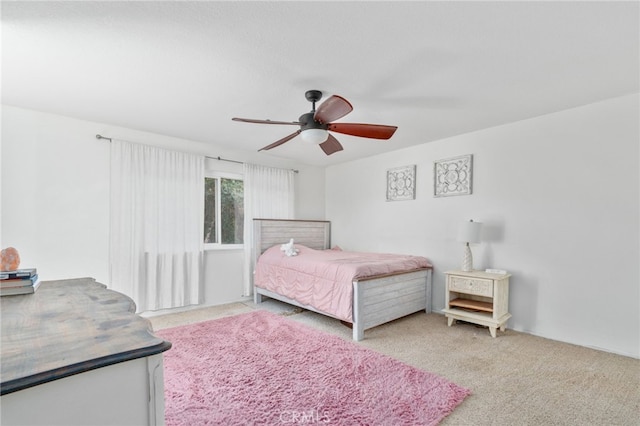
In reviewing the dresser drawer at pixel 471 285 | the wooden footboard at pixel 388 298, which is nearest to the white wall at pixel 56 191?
the wooden footboard at pixel 388 298

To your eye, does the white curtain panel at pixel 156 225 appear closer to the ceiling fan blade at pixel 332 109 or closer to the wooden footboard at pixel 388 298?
the wooden footboard at pixel 388 298

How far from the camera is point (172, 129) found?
151 inches

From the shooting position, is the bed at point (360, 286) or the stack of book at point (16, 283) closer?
the stack of book at point (16, 283)

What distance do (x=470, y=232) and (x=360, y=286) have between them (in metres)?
1.45

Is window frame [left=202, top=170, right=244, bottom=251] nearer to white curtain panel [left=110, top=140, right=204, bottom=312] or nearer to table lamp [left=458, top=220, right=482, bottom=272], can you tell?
white curtain panel [left=110, top=140, right=204, bottom=312]

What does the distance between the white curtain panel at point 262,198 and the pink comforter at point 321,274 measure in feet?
0.87

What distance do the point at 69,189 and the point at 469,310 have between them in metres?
4.72

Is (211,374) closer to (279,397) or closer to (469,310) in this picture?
(279,397)

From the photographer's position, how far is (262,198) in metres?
4.98

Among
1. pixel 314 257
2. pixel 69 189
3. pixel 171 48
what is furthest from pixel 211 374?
pixel 69 189

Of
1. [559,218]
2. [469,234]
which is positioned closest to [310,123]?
[469,234]

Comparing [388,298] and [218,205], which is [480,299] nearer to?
[388,298]

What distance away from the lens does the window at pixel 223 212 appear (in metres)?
4.56

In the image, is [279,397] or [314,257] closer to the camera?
[279,397]
